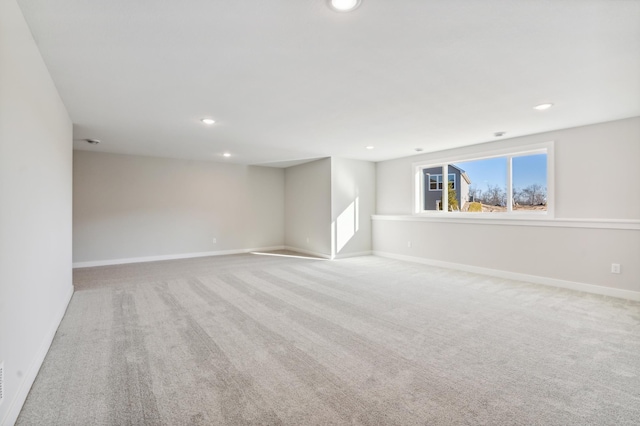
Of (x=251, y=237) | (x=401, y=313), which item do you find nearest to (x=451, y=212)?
(x=401, y=313)

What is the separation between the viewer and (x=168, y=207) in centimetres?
691

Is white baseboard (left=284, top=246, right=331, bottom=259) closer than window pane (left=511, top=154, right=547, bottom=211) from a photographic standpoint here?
No

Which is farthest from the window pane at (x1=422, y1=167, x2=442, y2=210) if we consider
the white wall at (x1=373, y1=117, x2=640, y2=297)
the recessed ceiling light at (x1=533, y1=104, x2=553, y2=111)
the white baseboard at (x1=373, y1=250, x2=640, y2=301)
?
the recessed ceiling light at (x1=533, y1=104, x2=553, y2=111)

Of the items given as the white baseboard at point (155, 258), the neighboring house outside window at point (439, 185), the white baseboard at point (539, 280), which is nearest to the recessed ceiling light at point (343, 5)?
the white baseboard at point (539, 280)

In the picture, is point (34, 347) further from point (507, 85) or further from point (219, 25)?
point (507, 85)

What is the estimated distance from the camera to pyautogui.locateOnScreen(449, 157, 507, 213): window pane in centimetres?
528

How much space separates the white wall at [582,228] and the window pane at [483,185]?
1.12 ft

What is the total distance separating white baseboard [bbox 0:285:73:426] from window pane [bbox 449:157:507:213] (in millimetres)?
6066

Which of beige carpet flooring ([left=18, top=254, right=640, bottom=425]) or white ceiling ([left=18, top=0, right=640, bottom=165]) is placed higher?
white ceiling ([left=18, top=0, right=640, bottom=165])

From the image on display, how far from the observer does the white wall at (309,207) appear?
22.6ft

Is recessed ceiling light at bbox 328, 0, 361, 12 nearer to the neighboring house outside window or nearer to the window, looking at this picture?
the neighboring house outside window

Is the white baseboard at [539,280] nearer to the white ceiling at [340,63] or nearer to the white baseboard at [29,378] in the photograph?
the white ceiling at [340,63]

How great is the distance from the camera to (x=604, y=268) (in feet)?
13.3

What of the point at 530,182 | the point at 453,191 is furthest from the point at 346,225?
the point at 530,182
